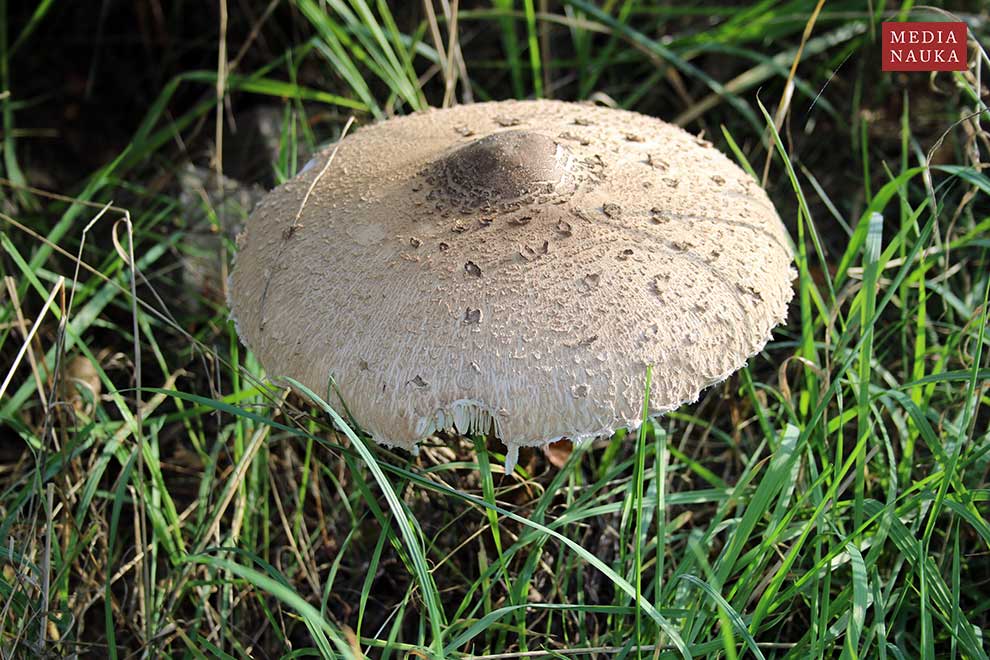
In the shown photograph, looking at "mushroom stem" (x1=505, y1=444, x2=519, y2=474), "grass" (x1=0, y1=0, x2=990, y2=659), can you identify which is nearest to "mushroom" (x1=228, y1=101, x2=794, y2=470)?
"mushroom stem" (x1=505, y1=444, x2=519, y2=474)

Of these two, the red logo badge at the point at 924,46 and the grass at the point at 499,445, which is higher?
the red logo badge at the point at 924,46

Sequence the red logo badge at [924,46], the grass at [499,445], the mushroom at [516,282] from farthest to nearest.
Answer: the red logo badge at [924,46] → the grass at [499,445] → the mushroom at [516,282]

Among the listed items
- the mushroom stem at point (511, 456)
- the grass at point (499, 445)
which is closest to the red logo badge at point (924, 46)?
the grass at point (499, 445)

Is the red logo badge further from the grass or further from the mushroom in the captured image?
the mushroom

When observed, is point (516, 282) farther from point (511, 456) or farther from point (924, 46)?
point (924, 46)

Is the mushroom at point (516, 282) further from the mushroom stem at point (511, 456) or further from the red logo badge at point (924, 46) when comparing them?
the red logo badge at point (924, 46)

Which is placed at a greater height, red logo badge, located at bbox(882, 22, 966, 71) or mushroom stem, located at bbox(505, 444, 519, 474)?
red logo badge, located at bbox(882, 22, 966, 71)

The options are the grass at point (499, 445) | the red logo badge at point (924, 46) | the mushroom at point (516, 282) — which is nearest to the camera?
the mushroom at point (516, 282)
